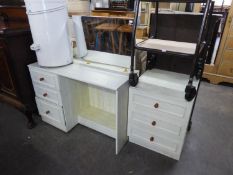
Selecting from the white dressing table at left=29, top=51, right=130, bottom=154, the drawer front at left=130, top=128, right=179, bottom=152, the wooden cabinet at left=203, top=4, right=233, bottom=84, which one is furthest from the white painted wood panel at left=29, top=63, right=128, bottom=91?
the wooden cabinet at left=203, top=4, right=233, bottom=84

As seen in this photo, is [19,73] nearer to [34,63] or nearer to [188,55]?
[34,63]

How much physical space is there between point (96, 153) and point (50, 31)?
3.54 ft

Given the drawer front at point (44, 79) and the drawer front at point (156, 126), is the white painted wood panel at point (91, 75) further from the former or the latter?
the drawer front at point (156, 126)

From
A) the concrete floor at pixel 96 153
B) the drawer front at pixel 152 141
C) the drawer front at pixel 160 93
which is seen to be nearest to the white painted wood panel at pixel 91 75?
the drawer front at pixel 160 93

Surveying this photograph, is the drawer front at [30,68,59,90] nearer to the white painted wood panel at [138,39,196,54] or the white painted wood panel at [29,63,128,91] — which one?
the white painted wood panel at [29,63,128,91]

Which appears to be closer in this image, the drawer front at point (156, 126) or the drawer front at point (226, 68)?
the drawer front at point (156, 126)

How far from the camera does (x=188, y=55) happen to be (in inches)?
39.2

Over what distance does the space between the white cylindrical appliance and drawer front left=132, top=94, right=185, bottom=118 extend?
726mm

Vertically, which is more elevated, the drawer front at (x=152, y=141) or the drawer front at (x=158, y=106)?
the drawer front at (x=158, y=106)

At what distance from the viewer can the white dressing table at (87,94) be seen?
1.33 meters

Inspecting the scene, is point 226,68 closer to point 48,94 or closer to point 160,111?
point 160,111

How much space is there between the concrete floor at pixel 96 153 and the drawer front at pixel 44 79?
0.50 meters

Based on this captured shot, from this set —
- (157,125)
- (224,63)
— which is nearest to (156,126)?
(157,125)

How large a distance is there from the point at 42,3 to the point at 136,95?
973mm
